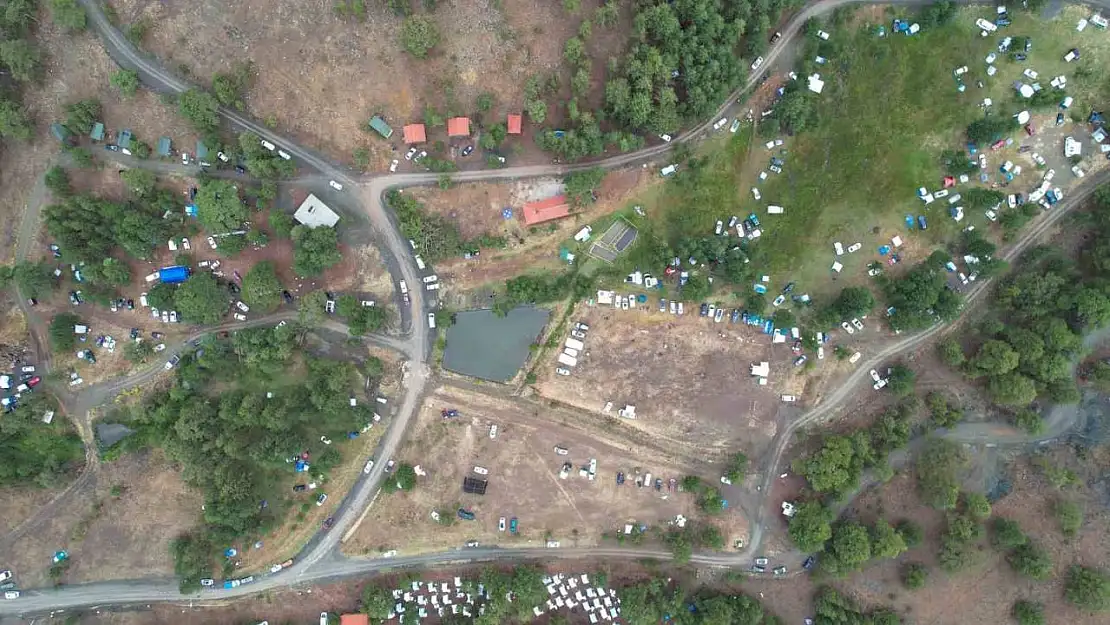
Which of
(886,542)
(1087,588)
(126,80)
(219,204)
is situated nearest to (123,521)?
(219,204)

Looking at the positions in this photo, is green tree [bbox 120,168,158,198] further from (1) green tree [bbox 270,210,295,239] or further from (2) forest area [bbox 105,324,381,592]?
(2) forest area [bbox 105,324,381,592]

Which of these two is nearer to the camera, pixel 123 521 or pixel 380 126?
pixel 380 126

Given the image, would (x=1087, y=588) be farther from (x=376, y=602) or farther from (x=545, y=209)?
(x=376, y=602)

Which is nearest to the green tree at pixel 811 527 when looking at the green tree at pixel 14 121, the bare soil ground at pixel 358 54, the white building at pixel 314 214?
the bare soil ground at pixel 358 54

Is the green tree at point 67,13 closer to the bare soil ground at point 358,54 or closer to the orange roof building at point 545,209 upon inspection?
the bare soil ground at point 358,54

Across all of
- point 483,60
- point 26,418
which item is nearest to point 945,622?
point 483,60

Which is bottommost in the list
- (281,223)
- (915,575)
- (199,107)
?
(915,575)
